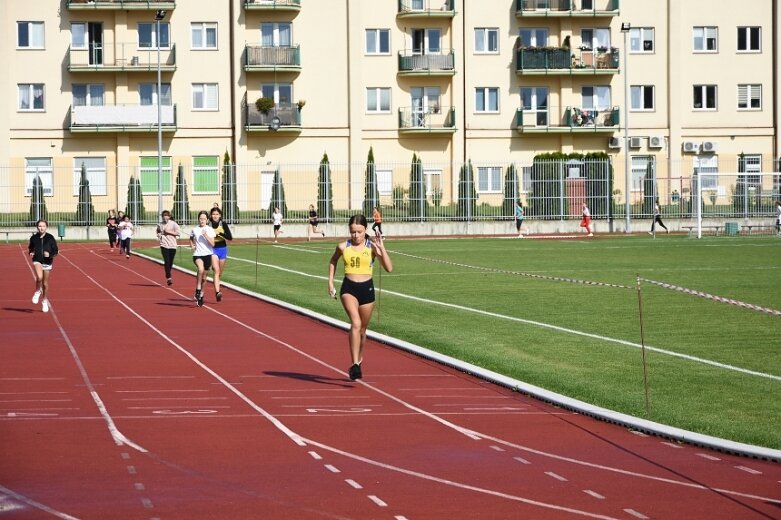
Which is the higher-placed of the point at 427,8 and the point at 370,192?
the point at 427,8

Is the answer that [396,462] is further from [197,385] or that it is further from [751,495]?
[197,385]

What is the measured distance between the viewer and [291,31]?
70.1 m

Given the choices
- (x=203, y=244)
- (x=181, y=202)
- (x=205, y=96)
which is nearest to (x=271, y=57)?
(x=205, y=96)

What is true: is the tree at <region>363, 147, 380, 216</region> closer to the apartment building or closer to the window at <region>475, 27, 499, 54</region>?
the apartment building

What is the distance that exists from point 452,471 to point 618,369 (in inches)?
265

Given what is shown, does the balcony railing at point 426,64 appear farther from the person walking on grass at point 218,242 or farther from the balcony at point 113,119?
the person walking on grass at point 218,242

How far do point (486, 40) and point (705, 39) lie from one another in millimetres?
11798

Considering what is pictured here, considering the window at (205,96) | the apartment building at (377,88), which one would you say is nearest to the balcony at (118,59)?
the apartment building at (377,88)

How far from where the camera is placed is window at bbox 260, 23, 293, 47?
229 ft

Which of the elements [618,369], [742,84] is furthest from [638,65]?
[618,369]

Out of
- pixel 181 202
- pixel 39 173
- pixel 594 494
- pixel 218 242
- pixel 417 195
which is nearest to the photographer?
pixel 594 494

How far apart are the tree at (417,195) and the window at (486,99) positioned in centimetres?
1057

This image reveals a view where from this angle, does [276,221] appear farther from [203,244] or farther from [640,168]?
[203,244]

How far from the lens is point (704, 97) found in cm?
7381
